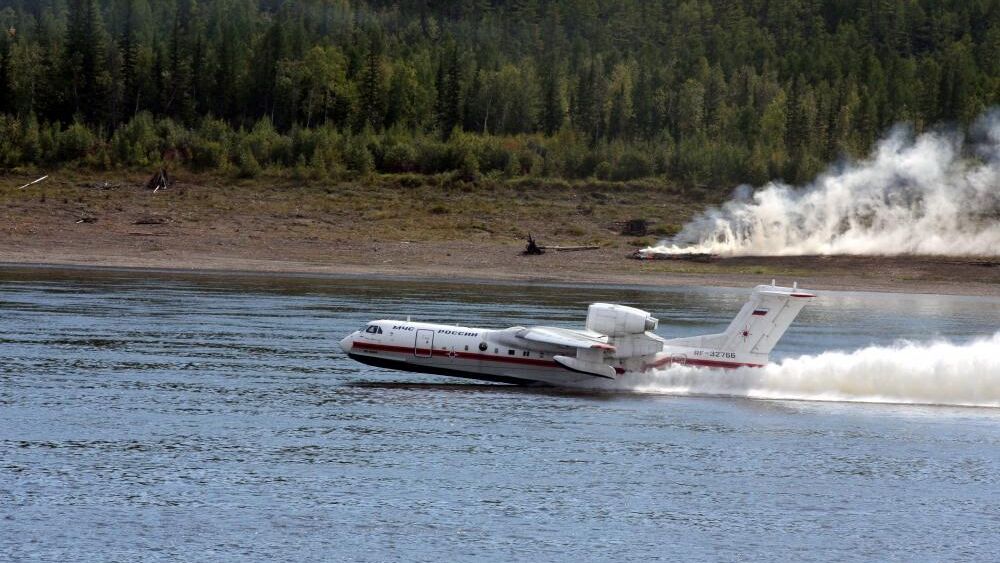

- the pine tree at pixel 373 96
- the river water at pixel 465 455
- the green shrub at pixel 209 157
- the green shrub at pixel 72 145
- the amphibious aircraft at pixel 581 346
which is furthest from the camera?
the pine tree at pixel 373 96

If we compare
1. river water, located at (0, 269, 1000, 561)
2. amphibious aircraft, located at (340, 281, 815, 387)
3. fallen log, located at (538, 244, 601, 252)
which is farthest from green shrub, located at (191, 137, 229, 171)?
amphibious aircraft, located at (340, 281, 815, 387)

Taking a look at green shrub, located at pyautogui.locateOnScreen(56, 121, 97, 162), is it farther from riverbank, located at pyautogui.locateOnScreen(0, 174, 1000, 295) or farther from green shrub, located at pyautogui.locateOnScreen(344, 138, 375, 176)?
green shrub, located at pyautogui.locateOnScreen(344, 138, 375, 176)

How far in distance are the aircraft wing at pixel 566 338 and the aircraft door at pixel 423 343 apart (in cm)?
320

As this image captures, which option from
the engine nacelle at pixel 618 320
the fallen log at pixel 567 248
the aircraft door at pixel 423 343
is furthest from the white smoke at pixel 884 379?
the fallen log at pixel 567 248

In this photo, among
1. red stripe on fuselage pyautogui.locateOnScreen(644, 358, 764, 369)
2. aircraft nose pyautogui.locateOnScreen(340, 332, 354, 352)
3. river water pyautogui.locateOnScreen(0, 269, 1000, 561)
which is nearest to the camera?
river water pyautogui.locateOnScreen(0, 269, 1000, 561)

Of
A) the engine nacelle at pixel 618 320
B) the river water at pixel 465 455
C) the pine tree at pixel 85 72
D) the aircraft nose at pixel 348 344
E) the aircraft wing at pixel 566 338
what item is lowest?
the river water at pixel 465 455

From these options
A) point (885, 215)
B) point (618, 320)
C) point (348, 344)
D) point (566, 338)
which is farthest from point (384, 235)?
point (618, 320)

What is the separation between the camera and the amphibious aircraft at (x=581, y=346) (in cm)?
4631

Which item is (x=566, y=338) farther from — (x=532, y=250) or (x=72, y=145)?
(x=72, y=145)

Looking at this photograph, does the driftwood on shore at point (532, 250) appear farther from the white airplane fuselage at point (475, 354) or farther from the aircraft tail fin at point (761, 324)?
the aircraft tail fin at point (761, 324)

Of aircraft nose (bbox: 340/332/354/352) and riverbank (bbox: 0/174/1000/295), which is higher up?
riverbank (bbox: 0/174/1000/295)

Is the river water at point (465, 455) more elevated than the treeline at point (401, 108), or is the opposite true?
the treeline at point (401, 108)

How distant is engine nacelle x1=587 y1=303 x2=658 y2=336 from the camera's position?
45906 millimetres

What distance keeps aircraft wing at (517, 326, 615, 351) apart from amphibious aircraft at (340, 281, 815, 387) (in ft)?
0.12
